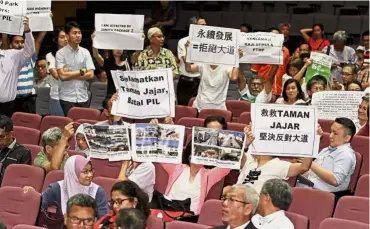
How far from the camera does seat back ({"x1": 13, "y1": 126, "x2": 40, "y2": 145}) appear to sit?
31.3ft

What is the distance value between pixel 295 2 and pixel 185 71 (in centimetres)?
557

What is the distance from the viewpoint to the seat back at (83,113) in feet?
33.8

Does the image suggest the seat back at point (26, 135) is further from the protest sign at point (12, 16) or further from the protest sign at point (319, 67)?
the protest sign at point (319, 67)

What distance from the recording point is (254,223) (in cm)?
609

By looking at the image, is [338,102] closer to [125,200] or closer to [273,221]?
[273,221]

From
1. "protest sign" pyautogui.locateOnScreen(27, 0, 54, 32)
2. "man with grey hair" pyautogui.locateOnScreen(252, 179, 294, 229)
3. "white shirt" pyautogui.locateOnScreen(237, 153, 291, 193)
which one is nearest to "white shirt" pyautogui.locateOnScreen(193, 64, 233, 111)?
"protest sign" pyautogui.locateOnScreen(27, 0, 54, 32)

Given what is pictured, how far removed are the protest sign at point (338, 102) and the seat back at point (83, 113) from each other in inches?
93.1

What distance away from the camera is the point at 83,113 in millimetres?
10344

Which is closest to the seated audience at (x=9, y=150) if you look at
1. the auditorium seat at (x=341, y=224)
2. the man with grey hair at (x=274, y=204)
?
the man with grey hair at (x=274, y=204)

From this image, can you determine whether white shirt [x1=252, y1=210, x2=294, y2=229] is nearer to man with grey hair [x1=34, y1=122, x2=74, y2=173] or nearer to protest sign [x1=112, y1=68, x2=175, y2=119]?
protest sign [x1=112, y1=68, x2=175, y2=119]

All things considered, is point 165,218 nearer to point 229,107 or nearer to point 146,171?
point 146,171

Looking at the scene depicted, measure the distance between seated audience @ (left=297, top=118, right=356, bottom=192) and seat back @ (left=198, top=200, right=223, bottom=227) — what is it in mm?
1112

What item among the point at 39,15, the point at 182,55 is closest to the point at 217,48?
the point at 182,55

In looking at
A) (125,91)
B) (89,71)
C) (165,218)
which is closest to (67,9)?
(89,71)
